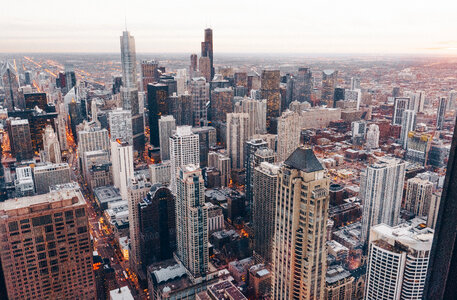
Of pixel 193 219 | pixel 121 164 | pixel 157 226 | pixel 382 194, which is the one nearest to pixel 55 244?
pixel 193 219

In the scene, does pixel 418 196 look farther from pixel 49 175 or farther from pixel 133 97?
pixel 133 97

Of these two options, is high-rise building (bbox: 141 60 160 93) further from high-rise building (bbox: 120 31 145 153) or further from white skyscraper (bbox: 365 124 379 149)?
white skyscraper (bbox: 365 124 379 149)

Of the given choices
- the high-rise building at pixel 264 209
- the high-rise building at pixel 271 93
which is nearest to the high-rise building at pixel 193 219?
the high-rise building at pixel 264 209

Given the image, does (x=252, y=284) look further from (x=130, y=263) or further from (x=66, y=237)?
(x=66, y=237)

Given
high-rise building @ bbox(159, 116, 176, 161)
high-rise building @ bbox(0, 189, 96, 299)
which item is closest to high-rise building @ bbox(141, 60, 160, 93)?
high-rise building @ bbox(159, 116, 176, 161)

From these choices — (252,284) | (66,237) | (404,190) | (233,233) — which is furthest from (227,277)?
(404,190)

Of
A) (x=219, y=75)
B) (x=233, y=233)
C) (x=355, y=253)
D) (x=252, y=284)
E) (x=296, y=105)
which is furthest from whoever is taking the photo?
(x=219, y=75)
